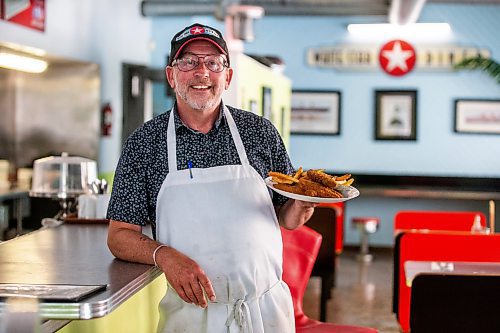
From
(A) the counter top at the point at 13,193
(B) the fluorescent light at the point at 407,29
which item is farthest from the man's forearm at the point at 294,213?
(B) the fluorescent light at the point at 407,29

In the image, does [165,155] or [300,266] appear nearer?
[165,155]

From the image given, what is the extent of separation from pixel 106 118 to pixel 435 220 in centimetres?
381

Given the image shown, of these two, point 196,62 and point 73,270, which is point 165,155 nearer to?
point 196,62

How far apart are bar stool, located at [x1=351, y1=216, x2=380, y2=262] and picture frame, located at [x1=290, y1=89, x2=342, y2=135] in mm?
1308

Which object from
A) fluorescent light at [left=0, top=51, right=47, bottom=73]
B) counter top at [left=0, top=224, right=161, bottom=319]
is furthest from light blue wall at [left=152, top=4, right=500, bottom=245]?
counter top at [left=0, top=224, right=161, bottom=319]

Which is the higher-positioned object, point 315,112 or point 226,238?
point 315,112

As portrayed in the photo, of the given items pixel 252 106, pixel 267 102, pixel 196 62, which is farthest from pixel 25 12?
pixel 196 62

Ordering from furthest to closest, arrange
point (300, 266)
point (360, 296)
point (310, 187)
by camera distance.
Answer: point (360, 296) → point (300, 266) → point (310, 187)

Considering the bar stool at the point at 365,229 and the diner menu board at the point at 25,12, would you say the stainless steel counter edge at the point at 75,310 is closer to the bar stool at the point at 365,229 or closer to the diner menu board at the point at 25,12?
the diner menu board at the point at 25,12

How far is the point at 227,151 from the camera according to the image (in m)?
2.66

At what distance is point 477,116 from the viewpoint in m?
10.2

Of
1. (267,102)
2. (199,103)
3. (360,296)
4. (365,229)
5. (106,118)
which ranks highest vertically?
(267,102)

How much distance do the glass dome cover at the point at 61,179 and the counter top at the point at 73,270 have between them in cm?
94

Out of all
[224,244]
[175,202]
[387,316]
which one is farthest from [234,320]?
[387,316]
